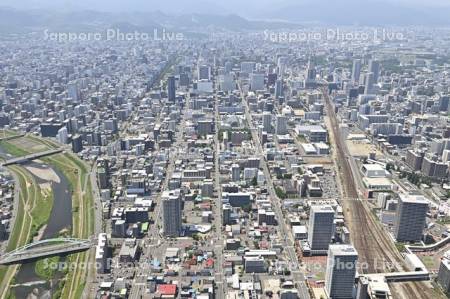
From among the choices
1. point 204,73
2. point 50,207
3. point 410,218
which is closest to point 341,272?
point 410,218

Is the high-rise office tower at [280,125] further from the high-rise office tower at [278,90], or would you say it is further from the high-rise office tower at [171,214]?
the high-rise office tower at [171,214]

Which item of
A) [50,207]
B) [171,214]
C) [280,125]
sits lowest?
[50,207]

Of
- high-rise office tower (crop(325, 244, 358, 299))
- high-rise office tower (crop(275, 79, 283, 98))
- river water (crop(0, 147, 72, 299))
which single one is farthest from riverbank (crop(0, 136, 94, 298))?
high-rise office tower (crop(275, 79, 283, 98))

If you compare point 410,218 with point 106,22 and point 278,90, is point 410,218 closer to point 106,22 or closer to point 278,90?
point 278,90

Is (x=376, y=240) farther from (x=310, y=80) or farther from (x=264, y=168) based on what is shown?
(x=310, y=80)

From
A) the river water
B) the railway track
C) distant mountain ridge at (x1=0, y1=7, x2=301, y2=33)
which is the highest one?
distant mountain ridge at (x1=0, y1=7, x2=301, y2=33)

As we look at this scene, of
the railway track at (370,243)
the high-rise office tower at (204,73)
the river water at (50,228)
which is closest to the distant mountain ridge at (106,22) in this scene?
the high-rise office tower at (204,73)

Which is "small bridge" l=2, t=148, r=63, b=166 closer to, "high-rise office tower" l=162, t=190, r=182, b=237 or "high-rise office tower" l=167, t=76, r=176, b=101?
"high-rise office tower" l=162, t=190, r=182, b=237
